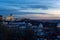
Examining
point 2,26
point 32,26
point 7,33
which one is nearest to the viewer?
point 7,33

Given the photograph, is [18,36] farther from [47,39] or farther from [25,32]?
[47,39]

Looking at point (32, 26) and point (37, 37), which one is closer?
point (37, 37)

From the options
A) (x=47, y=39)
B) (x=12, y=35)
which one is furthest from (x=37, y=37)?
(x=12, y=35)

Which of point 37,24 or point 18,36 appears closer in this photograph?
point 18,36

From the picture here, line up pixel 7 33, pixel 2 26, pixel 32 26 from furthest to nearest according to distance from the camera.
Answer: pixel 32 26, pixel 2 26, pixel 7 33

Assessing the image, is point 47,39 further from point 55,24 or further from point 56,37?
point 55,24

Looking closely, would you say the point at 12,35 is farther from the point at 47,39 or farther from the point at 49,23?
the point at 49,23

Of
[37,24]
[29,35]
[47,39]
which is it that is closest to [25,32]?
[29,35]
